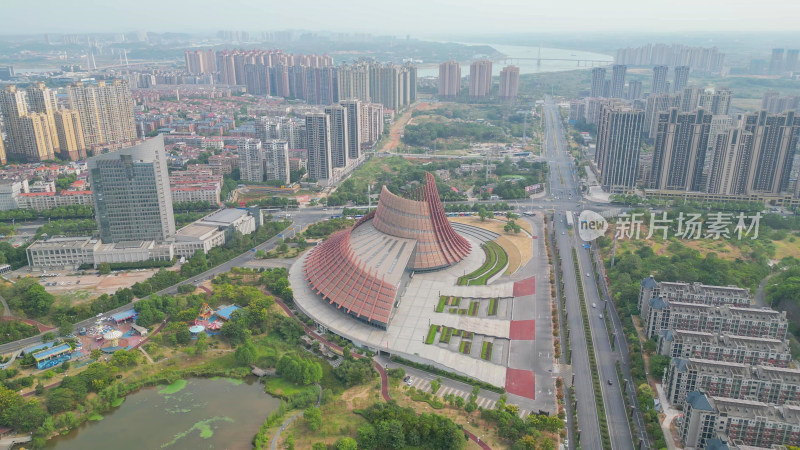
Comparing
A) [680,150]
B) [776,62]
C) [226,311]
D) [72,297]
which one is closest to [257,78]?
[680,150]

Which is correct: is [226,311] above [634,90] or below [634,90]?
below

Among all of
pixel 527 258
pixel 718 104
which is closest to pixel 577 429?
pixel 527 258

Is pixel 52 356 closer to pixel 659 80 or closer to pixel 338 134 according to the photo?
pixel 338 134

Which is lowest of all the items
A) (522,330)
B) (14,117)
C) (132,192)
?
(522,330)

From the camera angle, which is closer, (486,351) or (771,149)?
(486,351)

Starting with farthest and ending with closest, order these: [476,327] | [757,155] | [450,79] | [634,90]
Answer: [450,79], [634,90], [757,155], [476,327]

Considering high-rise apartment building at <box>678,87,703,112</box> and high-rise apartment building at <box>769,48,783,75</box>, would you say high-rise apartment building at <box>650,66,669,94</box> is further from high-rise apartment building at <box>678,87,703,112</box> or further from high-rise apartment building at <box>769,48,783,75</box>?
high-rise apartment building at <box>769,48,783,75</box>

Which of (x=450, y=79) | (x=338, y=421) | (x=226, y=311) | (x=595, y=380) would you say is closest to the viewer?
(x=338, y=421)

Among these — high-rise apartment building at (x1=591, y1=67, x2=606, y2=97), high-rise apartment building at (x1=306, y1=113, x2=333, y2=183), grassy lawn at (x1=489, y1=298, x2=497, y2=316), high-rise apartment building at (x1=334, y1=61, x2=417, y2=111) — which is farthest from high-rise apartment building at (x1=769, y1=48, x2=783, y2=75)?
grassy lawn at (x1=489, y1=298, x2=497, y2=316)
